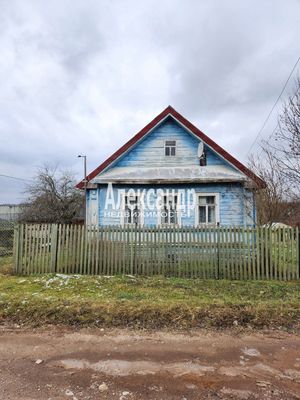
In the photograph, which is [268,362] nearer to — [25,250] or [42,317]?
[42,317]

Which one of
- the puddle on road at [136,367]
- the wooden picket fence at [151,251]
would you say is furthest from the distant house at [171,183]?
the puddle on road at [136,367]

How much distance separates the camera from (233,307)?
229 inches

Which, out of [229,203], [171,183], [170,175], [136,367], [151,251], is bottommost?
[136,367]

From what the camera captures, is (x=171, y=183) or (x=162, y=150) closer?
(x=171, y=183)

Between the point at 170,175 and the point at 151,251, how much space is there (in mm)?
3799

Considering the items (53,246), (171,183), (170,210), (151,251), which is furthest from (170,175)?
(53,246)

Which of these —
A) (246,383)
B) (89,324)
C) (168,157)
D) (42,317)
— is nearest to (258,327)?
(246,383)

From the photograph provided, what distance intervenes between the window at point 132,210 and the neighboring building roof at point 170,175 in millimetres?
823

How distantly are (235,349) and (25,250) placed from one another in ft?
Result: 23.7

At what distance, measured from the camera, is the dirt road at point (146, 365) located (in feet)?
10.6

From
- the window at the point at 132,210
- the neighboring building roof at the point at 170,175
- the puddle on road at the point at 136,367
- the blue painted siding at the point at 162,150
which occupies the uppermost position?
the blue painted siding at the point at 162,150

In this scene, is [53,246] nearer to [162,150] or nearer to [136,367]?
[162,150]

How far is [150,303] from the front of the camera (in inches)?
238

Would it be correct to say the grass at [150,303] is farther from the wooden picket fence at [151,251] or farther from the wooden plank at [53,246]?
the wooden plank at [53,246]
